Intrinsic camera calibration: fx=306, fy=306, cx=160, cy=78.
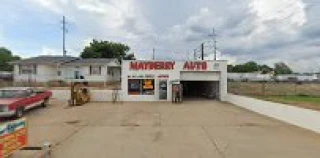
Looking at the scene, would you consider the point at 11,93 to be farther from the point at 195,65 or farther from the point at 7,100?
the point at 195,65

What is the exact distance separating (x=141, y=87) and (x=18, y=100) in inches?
485

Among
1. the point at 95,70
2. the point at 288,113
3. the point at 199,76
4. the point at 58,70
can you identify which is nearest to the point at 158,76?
the point at 199,76

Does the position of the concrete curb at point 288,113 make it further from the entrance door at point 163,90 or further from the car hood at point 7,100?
the car hood at point 7,100

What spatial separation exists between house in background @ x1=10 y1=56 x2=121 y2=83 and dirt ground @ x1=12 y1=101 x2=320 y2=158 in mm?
25095

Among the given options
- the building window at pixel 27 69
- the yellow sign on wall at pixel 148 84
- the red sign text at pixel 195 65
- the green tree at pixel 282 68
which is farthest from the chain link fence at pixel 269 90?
the green tree at pixel 282 68

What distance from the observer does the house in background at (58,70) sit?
132ft

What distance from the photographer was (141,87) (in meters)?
27.1

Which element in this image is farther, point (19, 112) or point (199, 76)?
point (199, 76)

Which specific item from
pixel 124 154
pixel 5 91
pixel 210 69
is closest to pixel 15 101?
pixel 5 91

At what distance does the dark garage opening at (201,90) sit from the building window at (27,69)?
20.0m

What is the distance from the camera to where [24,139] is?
8117 millimetres

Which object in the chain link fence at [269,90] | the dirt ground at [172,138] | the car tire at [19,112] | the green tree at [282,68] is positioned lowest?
the dirt ground at [172,138]

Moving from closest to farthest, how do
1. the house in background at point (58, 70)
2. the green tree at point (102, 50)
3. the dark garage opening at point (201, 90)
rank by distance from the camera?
the dark garage opening at point (201, 90) < the house in background at point (58, 70) < the green tree at point (102, 50)

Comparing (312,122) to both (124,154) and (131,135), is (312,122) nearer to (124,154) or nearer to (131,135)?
(131,135)
